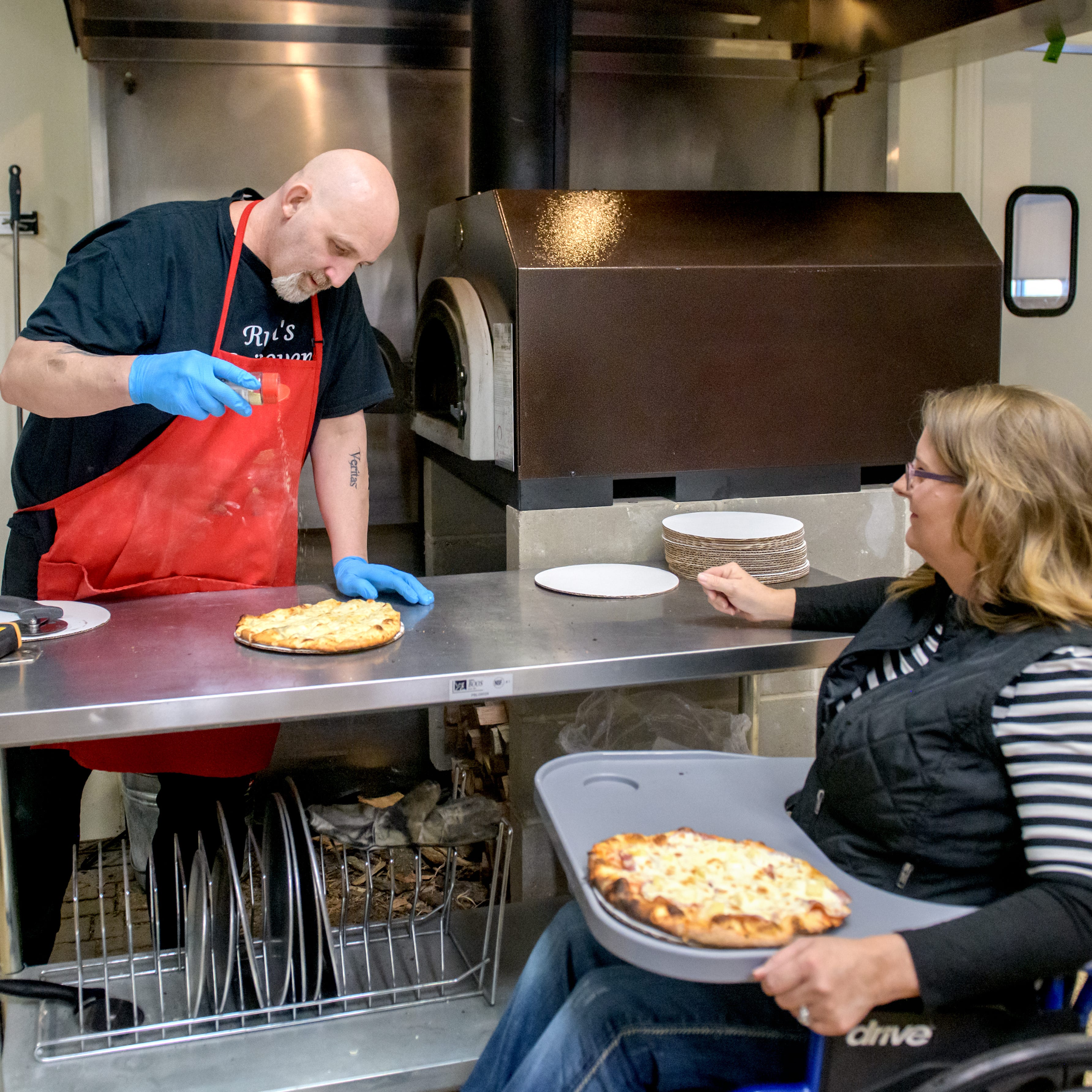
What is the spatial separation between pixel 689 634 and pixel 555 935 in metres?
0.62

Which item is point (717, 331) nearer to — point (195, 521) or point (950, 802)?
point (195, 521)

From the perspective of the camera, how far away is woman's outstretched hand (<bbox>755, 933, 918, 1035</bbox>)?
1232 mm

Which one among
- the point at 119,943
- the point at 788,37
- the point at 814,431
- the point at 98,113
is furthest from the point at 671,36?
the point at 119,943

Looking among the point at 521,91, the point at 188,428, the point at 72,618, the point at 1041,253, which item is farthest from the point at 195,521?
the point at 1041,253

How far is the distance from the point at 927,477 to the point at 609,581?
→ 3.34 feet

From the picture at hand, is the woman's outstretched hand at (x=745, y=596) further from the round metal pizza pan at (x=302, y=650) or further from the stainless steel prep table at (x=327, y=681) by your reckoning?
the round metal pizza pan at (x=302, y=650)

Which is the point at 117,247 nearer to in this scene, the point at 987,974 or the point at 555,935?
the point at 555,935

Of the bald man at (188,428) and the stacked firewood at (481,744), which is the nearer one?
the bald man at (188,428)

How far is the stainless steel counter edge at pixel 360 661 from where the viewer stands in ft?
5.59

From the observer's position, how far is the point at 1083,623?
1.42m

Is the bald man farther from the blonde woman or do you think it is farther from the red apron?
the blonde woman

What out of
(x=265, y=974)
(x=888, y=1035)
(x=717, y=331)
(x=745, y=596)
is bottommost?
(x=265, y=974)

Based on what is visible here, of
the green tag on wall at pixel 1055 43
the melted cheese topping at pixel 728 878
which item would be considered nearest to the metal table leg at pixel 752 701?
the melted cheese topping at pixel 728 878

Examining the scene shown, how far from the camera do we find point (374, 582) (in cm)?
240
